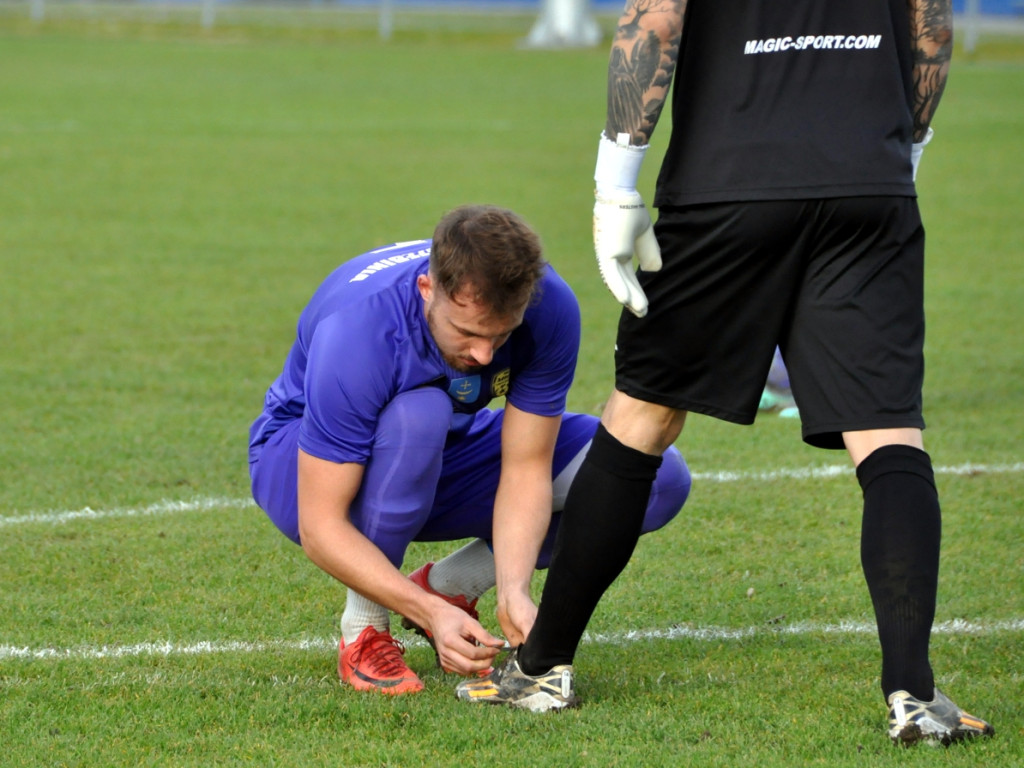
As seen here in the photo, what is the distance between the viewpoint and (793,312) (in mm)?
2951

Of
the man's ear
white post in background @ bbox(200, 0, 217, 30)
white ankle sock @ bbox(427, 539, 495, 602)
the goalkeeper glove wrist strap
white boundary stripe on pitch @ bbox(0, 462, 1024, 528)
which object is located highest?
white post in background @ bbox(200, 0, 217, 30)

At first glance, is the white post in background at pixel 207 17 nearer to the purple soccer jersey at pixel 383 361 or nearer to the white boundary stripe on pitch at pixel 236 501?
the white boundary stripe on pitch at pixel 236 501

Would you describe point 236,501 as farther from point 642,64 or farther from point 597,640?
point 642,64

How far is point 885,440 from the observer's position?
2.88 m

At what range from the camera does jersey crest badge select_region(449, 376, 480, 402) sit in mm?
3357

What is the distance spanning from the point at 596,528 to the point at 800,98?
3.20 feet

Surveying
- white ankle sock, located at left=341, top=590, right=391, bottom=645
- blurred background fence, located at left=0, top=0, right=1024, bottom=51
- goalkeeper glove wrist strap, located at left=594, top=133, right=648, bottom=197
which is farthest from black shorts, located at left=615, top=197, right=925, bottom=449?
blurred background fence, located at left=0, top=0, right=1024, bottom=51

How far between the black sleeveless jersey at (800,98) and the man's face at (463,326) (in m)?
0.51

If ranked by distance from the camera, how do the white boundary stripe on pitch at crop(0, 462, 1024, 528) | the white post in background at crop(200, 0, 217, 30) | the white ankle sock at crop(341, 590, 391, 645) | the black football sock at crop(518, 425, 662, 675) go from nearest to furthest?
the black football sock at crop(518, 425, 662, 675) < the white ankle sock at crop(341, 590, 391, 645) < the white boundary stripe on pitch at crop(0, 462, 1024, 528) < the white post in background at crop(200, 0, 217, 30)

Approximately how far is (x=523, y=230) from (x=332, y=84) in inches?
806

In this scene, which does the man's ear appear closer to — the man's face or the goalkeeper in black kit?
the man's face

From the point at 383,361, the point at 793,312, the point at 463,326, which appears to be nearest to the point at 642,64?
the point at 793,312

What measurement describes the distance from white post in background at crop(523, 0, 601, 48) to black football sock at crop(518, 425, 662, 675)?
29.4 metres

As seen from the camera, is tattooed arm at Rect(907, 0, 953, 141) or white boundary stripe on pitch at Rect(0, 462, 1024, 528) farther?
white boundary stripe on pitch at Rect(0, 462, 1024, 528)
